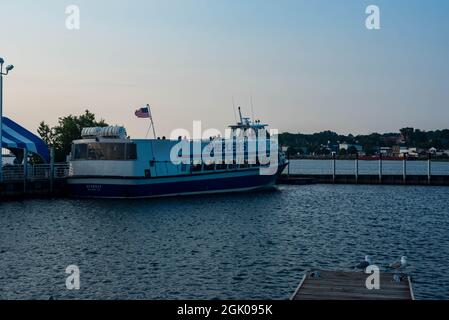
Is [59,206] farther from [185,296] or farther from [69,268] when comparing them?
[185,296]

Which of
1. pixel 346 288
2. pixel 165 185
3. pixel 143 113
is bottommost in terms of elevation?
pixel 346 288

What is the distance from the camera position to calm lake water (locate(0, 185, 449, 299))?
20.9 m

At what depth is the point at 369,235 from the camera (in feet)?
111

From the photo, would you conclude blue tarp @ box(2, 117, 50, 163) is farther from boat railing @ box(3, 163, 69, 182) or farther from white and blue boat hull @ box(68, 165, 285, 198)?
white and blue boat hull @ box(68, 165, 285, 198)

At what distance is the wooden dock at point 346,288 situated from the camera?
17.0 metres

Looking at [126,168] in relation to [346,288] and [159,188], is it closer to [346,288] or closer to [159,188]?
[159,188]

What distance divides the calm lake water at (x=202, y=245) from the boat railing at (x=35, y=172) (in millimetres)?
4985

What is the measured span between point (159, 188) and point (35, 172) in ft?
40.7

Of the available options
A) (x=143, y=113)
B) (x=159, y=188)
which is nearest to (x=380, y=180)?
(x=159, y=188)

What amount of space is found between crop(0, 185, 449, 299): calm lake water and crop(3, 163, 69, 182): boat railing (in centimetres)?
498

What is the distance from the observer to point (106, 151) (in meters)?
53.0

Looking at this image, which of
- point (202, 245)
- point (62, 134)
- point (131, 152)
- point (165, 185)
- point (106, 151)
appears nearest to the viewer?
point (202, 245)

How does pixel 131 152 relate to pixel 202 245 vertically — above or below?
above

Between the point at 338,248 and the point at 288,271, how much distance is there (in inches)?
253
